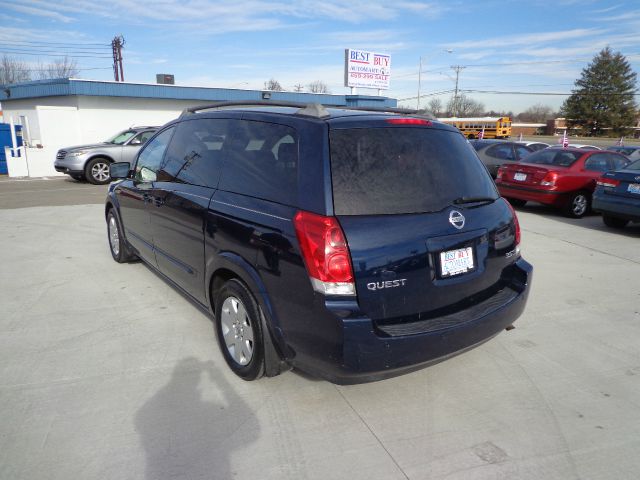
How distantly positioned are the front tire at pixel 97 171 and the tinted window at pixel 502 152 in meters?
11.4

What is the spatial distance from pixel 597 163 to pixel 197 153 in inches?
376

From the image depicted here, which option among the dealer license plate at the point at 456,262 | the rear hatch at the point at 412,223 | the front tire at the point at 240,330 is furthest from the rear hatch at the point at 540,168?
the front tire at the point at 240,330

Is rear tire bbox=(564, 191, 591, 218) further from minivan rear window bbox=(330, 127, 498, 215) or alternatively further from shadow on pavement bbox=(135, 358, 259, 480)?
shadow on pavement bbox=(135, 358, 259, 480)

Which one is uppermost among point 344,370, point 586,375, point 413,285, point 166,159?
point 166,159

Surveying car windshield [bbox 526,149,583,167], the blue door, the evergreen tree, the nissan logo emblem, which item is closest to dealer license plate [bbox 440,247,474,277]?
the nissan logo emblem

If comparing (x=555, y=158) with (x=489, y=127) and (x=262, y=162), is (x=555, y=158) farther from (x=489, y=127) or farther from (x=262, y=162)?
(x=489, y=127)

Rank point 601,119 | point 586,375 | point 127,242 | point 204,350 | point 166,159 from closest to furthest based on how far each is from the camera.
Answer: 1. point 586,375
2. point 204,350
3. point 166,159
4. point 127,242
5. point 601,119

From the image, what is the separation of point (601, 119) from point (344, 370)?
3261 inches

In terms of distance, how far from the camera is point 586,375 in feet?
11.4

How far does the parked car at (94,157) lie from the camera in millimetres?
13852

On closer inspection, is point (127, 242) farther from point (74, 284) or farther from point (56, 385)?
point (56, 385)

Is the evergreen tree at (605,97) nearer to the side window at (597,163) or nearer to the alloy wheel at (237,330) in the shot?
the side window at (597,163)

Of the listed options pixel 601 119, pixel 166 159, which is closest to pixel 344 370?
pixel 166 159

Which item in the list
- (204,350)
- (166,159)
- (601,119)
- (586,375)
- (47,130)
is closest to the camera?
(586,375)
